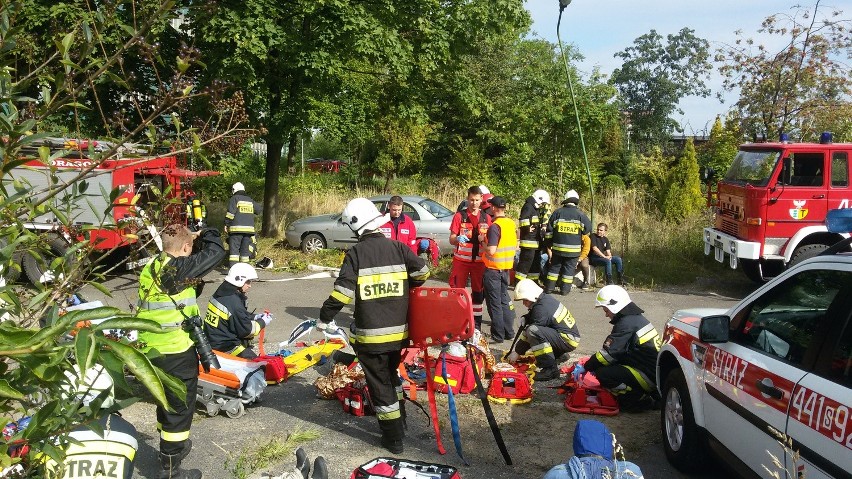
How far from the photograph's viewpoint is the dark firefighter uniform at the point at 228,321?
670 cm

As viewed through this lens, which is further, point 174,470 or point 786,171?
point 786,171

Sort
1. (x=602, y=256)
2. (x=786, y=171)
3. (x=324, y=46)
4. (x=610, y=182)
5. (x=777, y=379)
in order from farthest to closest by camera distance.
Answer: (x=610, y=182), (x=324, y=46), (x=602, y=256), (x=786, y=171), (x=777, y=379)

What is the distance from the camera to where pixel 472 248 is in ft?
29.4

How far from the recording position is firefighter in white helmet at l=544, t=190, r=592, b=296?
10.5 m

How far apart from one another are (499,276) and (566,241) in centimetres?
226

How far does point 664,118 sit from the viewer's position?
36.1m

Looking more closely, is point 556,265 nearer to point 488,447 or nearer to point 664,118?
point 488,447

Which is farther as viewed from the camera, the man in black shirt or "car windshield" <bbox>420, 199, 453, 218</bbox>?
"car windshield" <bbox>420, 199, 453, 218</bbox>

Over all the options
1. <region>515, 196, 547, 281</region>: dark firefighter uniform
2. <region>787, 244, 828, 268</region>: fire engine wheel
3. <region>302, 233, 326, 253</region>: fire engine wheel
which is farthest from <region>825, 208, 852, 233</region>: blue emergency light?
<region>302, 233, 326, 253</region>: fire engine wheel

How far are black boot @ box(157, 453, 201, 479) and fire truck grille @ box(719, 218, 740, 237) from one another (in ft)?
30.6

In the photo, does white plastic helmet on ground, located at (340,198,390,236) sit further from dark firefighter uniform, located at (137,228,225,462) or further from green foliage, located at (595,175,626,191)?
green foliage, located at (595,175,626,191)

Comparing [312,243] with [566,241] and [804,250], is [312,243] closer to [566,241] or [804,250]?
[566,241]

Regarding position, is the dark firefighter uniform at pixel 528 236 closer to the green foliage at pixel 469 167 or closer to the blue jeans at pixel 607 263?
the blue jeans at pixel 607 263

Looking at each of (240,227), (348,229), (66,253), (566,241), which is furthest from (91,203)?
(348,229)
